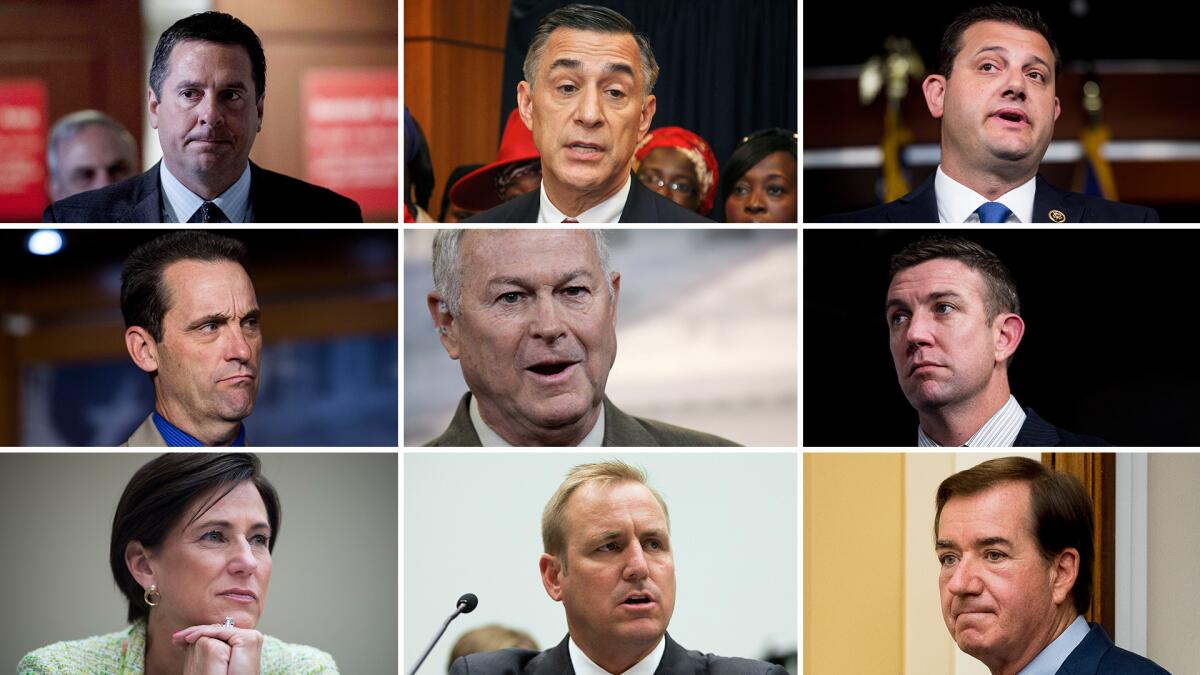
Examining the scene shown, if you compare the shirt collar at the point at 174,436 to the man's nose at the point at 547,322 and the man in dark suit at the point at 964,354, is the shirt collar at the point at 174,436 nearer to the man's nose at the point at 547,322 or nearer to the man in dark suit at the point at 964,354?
the man's nose at the point at 547,322

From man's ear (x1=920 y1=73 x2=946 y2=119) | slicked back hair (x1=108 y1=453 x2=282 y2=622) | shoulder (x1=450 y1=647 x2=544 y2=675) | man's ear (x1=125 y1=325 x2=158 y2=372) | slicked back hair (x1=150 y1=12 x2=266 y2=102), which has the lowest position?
shoulder (x1=450 y1=647 x2=544 y2=675)

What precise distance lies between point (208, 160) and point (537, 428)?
879mm

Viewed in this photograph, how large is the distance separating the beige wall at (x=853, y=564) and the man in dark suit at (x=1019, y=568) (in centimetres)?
10

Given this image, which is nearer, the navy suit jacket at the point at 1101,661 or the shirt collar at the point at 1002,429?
the navy suit jacket at the point at 1101,661

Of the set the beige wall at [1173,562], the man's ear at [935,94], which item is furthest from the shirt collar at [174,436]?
the beige wall at [1173,562]

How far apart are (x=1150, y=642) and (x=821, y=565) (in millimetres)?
682

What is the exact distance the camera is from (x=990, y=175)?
328 centimetres

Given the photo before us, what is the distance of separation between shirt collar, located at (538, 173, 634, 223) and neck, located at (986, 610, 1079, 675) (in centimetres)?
120

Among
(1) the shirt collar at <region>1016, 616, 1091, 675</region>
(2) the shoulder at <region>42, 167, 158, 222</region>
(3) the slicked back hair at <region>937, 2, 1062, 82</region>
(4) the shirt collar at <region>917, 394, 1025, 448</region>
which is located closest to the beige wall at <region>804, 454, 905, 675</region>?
(4) the shirt collar at <region>917, 394, 1025, 448</region>

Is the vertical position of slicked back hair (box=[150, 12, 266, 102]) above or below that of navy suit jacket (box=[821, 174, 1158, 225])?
above

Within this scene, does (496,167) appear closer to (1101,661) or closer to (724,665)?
(724,665)

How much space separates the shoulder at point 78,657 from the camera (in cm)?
324

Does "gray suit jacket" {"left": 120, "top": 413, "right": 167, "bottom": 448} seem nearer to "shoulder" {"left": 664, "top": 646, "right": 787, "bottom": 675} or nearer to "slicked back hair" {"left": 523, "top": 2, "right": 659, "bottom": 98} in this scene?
"slicked back hair" {"left": 523, "top": 2, "right": 659, "bottom": 98}

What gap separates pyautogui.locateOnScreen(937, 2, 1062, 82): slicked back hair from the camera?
10.8 ft
